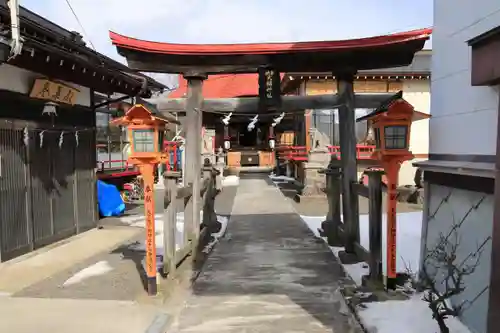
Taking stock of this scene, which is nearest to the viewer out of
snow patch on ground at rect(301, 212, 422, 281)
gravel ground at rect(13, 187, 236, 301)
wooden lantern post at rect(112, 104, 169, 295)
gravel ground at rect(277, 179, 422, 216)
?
wooden lantern post at rect(112, 104, 169, 295)

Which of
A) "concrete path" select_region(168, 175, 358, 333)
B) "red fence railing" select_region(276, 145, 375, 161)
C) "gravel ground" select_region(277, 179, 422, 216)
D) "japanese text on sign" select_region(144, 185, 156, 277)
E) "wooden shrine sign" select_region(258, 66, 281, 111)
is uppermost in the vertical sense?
"wooden shrine sign" select_region(258, 66, 281, 111)

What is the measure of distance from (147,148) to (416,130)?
16.8 meters

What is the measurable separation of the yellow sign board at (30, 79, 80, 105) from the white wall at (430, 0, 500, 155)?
6923 mm

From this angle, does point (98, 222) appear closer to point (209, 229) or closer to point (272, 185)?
point (209, 229)

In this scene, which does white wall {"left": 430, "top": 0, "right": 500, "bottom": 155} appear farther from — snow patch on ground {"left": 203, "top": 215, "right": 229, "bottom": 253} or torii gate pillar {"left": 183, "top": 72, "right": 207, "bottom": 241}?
snow patch on ground {"left": 203, "top": 215, "right": 229, "bottom": 253}

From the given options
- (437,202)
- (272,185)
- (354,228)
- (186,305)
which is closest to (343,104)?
(354,228)

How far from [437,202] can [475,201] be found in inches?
37.9

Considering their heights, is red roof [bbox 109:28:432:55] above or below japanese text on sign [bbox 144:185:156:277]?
above

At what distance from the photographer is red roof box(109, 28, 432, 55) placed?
25.2 feet

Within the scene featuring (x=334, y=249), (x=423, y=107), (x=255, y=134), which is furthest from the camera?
(x=255, y=134)

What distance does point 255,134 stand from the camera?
3412cm

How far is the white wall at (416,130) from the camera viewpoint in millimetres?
19188

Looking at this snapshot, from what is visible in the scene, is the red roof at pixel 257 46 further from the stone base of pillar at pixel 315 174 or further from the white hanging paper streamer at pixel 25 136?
the stone base of pillar at pixel 315 174

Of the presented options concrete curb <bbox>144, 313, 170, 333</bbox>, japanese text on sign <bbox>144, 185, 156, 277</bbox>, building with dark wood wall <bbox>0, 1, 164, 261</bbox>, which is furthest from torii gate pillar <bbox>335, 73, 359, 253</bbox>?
building with dark wood wall <bbox>0, 1, 164, 261</bbox>
